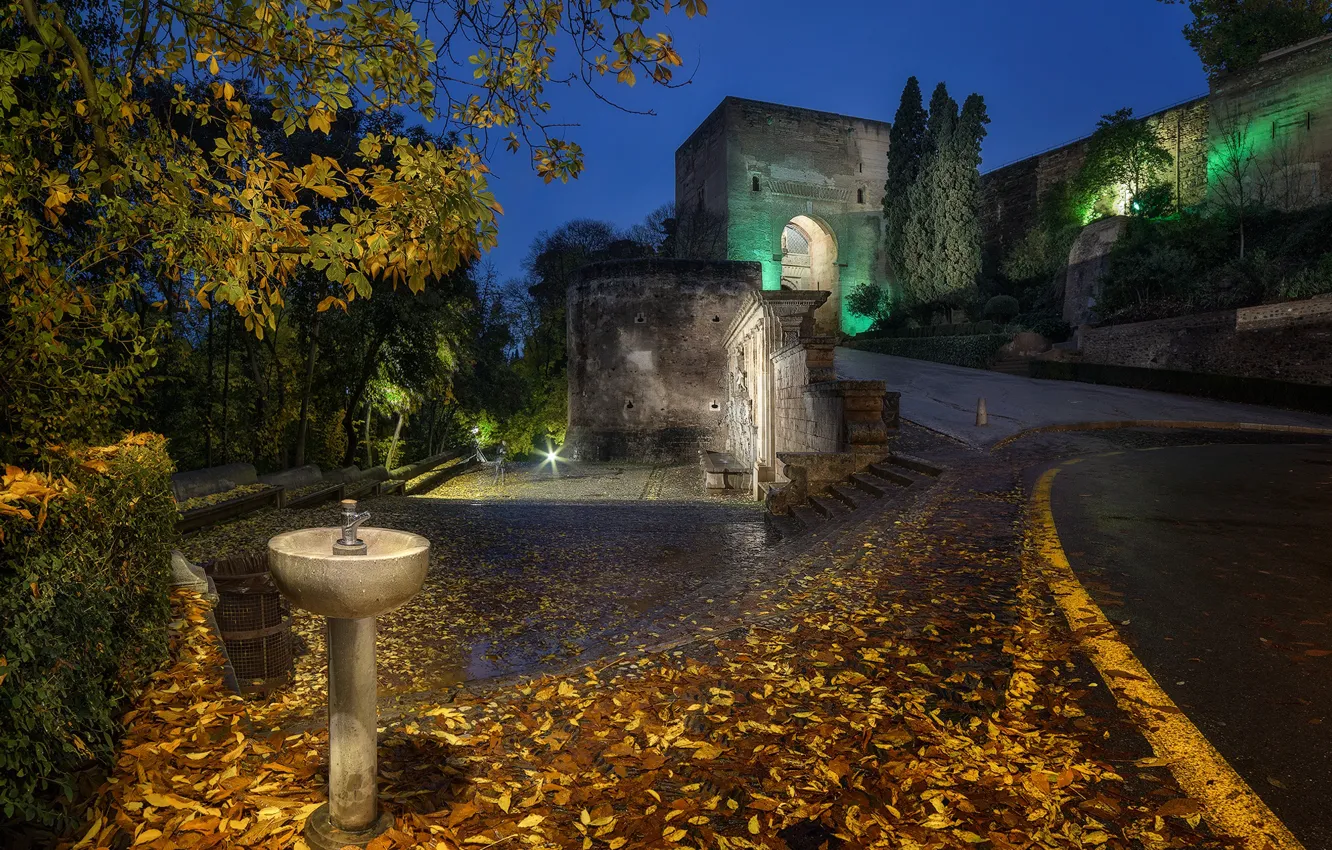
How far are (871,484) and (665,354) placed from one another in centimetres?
1535

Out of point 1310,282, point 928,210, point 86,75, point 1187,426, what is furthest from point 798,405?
point 928,210

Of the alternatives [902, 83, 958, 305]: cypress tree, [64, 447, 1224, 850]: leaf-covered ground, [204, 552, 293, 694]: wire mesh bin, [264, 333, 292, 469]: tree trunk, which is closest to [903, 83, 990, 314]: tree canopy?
[902, 83, 958, 305]: cypress tree

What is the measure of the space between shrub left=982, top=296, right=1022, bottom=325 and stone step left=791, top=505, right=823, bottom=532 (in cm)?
2696

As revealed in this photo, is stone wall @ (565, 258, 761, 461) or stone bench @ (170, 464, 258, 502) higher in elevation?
stone wall @ (565, 258, 761, 461)

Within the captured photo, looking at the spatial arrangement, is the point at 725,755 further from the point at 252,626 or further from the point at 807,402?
the point at 807,402

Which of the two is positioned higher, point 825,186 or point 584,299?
point 825,186

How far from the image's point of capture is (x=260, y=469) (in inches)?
640

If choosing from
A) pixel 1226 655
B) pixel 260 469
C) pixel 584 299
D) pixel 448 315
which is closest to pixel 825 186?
pixel 584 299

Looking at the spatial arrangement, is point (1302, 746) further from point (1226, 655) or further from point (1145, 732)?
point (1226, 655)

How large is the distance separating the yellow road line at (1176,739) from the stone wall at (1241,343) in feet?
60.5

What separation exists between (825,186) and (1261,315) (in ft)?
98.1

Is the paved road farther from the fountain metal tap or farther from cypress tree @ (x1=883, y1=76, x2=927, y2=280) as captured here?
cypress tree @ (x1=883, y1=76, x2=927, y2=280)

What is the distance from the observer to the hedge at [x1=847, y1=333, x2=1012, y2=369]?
26.8 m

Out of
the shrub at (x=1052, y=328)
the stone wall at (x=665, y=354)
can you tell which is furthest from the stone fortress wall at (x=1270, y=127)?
the stone wall at (x=665, y=354)
